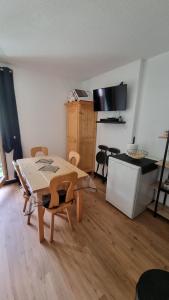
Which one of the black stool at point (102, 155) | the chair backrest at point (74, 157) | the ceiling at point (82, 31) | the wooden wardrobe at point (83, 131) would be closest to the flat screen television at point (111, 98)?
the wooden wardrobe at point (83, 131)

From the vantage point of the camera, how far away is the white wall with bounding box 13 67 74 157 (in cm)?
287

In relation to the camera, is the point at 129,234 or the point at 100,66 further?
the point at 100,66

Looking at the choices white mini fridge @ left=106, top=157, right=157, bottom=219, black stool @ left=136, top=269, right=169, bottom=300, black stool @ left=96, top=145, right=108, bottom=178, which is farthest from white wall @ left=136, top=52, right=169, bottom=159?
black stool @ left=136, top=269, right=169, bottom=300

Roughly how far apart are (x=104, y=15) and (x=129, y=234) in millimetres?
2479

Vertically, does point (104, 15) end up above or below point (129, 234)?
above

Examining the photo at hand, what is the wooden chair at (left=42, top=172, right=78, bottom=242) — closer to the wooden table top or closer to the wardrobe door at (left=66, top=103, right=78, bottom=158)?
the wooden table top

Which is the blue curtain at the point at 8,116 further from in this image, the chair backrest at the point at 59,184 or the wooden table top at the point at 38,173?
the chair backrest at the point at 59,184

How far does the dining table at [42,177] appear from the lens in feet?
4.99

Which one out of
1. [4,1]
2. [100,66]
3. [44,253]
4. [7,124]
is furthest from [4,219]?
[100,66]

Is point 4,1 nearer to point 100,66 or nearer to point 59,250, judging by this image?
point 100,66

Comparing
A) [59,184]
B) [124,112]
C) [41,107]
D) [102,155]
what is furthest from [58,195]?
[41,107]

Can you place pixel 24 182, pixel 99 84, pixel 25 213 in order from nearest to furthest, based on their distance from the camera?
pixel 24 182 < pixel 25 213 < pixel 99 84

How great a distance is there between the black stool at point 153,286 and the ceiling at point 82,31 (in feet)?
6.76

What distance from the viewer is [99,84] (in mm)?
3123
